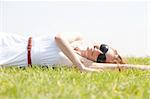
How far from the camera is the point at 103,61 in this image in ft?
22.0

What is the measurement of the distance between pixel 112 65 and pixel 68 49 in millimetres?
904

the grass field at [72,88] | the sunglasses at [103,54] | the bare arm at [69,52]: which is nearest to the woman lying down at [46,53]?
the sunglasses at [103,54]

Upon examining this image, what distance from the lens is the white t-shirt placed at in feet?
21.1

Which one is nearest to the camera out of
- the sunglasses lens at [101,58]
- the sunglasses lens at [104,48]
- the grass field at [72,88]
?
the grass field at [72,88]

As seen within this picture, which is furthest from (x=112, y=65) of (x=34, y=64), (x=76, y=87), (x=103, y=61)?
(x=76, y=87)

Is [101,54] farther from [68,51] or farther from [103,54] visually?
[68,51]

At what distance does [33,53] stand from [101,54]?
0.99 metres

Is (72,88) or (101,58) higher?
(101,58)

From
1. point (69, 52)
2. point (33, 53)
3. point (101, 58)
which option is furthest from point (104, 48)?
point (33, 53)

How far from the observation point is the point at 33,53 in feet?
21.1

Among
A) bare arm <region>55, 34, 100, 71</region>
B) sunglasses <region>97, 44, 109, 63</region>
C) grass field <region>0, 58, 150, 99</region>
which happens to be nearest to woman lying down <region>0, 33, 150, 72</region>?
sunglasses <region>97, 44, 109, 63</region>

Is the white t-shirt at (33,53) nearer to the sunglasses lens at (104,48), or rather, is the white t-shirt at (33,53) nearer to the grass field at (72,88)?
the sunglasses lens at (104,48)

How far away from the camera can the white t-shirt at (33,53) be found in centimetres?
643

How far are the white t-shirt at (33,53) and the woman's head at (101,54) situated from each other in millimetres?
292
